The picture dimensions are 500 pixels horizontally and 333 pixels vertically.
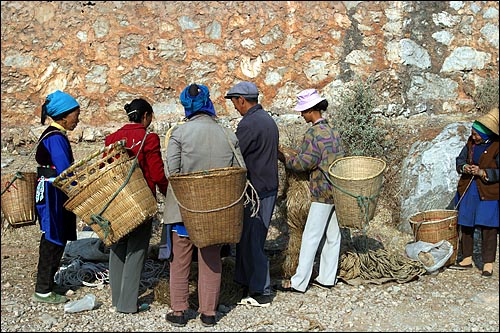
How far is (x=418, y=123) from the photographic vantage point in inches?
331

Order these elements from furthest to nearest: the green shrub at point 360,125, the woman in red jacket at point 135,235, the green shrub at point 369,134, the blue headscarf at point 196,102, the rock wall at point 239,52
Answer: the rock wall at point 239,52 < the green shrub at point 360,125 < the green shrub at point 369,134 < the woman in red jacket at point 135,235 < the blue headscarf at point 196,102

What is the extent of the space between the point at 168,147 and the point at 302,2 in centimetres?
513

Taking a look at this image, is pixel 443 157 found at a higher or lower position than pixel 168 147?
lower

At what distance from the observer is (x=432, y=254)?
590 centimetres

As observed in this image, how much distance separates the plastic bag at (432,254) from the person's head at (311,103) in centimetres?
175

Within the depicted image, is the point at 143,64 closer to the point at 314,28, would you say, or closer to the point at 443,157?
the point at 314,28

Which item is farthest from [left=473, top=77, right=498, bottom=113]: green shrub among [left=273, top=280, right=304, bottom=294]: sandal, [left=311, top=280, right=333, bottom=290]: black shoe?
[left=273, top=280, right=304, bottom=294]: sandal

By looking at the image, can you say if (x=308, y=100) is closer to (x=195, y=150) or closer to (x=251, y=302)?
(x=195, y=150)

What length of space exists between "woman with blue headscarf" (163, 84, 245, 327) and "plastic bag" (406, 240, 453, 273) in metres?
2.27

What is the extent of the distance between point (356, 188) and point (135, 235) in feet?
6.21

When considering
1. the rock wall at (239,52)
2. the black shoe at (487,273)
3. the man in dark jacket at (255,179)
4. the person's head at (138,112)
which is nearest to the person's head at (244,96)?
the man in dark jacket at (255,179)

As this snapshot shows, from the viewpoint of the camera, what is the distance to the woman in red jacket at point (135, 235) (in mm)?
4801

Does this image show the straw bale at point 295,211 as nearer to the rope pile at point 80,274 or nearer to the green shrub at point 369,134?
the rope pile at point 80,274

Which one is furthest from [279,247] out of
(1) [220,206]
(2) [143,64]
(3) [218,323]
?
(2) [143,64]
